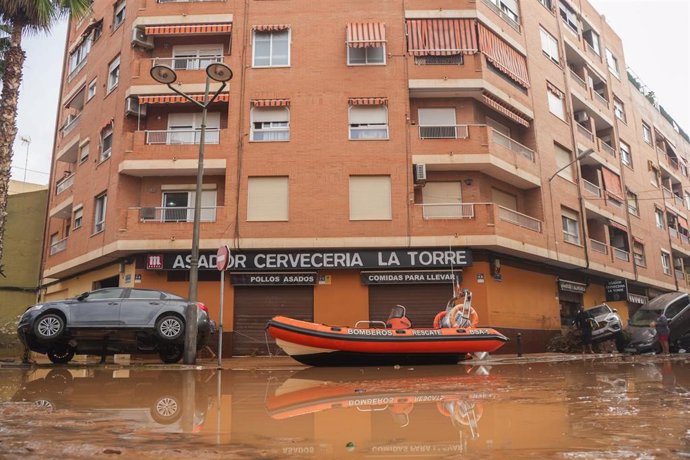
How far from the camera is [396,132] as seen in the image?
1994 cm

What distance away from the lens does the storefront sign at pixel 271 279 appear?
746 inches

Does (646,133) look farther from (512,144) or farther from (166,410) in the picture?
(166,410)

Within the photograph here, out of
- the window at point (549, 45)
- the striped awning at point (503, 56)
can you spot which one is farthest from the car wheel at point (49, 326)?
the window at point (549, 45)

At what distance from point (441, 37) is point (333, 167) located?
6589 mm

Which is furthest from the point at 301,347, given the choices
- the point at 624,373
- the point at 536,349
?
the point at 536,349

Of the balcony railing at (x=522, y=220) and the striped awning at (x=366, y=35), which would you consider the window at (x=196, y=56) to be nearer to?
the striped awning at (x=366, y=35)

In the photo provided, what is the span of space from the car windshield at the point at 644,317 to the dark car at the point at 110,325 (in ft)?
54.8

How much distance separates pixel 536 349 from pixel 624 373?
409 inches

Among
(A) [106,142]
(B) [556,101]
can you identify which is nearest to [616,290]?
(B) [556,101]

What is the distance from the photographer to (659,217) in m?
34.9

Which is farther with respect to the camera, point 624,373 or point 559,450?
point 624,373

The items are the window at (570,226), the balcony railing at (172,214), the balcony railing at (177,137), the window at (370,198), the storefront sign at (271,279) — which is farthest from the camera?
the window at (570,226)

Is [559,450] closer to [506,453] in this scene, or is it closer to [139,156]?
[506,453]

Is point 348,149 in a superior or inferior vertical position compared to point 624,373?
superior
